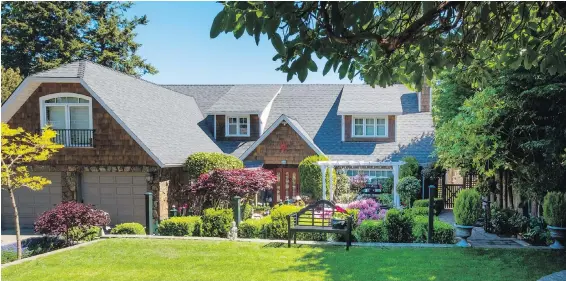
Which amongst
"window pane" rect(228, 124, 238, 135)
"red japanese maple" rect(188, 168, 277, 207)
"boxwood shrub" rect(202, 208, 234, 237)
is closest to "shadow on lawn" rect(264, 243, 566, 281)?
"boxwood shrub" rect(202, 208, 234, 237)

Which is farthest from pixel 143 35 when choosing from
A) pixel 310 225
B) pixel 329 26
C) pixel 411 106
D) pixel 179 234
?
pixel 329 26

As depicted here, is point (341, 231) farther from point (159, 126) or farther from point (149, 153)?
point (159, 126)

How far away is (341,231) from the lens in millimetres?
8242

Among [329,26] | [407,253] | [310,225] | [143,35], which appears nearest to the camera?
[329,26]

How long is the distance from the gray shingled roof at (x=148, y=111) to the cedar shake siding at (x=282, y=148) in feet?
8.08

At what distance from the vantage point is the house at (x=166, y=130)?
13.2 metres

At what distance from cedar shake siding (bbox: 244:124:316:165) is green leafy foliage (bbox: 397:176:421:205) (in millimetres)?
4031

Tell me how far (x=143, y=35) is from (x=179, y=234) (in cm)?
2283

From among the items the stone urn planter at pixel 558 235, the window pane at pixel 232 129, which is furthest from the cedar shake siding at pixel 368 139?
the stone urn planter at pixel 558 235

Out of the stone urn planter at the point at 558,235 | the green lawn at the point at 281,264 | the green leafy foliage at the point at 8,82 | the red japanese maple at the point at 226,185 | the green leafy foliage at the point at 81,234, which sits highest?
the green leafy foliage at the point at 8,82

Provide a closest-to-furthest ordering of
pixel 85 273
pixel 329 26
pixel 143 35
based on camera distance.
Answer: pixel 329 26 < pixel 85 273 < pixel 143 35

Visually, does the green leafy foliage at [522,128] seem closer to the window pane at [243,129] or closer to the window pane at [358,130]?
the window pane at [358,130]

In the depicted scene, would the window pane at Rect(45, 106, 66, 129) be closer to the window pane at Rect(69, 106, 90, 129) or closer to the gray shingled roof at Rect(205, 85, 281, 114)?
the window pane at Rect(69, 106, 90, 129)

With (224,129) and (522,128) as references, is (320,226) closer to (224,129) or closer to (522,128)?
(522,128)
